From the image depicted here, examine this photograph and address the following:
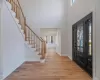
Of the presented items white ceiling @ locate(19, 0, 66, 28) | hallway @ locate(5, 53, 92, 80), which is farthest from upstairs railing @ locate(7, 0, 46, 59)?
hallway @ locate(5, 53, 92, 80)

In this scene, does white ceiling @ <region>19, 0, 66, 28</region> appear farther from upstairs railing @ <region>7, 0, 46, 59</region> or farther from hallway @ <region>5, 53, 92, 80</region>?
hallway @ <region>5, 53, 92, 80</region>

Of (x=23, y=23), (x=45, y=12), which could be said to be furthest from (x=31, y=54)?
(x=45, y=12)

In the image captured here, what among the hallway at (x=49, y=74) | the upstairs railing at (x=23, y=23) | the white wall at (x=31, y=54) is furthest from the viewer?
the white wall at (x=31, y=54)

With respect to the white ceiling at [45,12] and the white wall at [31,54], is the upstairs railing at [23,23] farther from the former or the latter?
the white ceiling at [45,12]

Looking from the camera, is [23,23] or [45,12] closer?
[23,23]

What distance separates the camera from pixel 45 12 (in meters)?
10.9

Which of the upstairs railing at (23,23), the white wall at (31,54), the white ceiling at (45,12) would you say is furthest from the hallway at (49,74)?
the white ceiling at (45,12)

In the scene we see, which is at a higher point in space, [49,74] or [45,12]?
[45,12]

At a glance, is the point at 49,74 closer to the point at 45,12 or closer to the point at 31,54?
the point at 31,54

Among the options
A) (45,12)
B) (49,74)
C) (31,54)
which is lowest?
(49,74)

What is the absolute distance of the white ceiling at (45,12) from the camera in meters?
10.8

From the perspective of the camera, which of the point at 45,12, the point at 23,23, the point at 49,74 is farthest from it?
the point at 45,12

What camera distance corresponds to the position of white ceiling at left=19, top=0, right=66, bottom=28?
10844 millimetres

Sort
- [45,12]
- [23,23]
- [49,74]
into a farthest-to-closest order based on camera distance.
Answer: [45,12] < [23,23] < [49,74]
